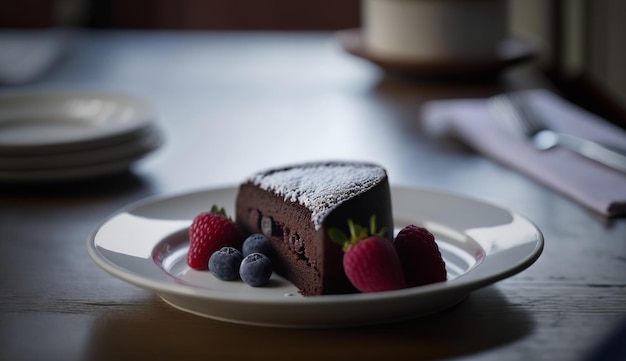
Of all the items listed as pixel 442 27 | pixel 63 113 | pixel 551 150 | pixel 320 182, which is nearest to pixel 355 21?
pixel 442 27

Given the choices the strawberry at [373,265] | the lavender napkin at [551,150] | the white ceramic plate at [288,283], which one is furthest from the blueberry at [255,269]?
the lavender napkin at [551,150]

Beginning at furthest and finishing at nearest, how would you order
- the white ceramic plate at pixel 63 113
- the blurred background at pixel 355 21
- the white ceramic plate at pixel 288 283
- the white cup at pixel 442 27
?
the blurred background at pixel 355 21 < the white cup at pixel 442 27 < the white ceramic plate at pixel 63 113 < the white ceramic plate at pixel 288 283

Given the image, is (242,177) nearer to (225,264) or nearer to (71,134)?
(71,134)

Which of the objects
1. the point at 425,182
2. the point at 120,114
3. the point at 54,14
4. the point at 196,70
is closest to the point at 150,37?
the point at 196,70

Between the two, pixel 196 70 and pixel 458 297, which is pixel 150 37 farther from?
pixel 458 297

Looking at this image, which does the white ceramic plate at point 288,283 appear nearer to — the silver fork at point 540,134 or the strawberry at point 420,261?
the strawberry at point 420,261

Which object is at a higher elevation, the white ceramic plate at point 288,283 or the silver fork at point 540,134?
the white ceramic plate at point 288,283
